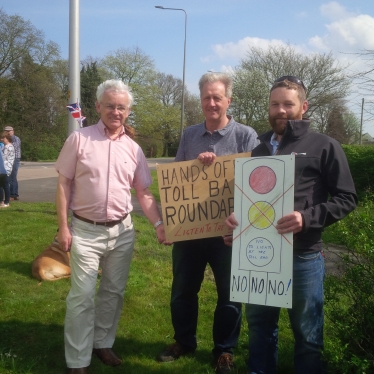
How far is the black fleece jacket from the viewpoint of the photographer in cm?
254

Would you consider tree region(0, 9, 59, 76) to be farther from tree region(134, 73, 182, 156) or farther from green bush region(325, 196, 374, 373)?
green bush region(325, 196, 374, 373)

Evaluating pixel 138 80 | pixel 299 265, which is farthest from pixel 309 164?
pixel 138 80

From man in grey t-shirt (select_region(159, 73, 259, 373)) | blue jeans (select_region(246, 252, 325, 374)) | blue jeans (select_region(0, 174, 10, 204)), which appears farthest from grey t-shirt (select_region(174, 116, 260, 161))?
blue jeans (select_region(0, 174, 10, 204))

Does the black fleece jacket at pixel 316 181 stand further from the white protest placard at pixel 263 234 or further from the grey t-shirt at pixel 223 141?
the grey t-shirt at pixel 223 141

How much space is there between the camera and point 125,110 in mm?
3484

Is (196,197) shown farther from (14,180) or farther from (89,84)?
(89,84)

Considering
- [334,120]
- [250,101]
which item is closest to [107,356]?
[250,101]

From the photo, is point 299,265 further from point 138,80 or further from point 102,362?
A: point 138,80

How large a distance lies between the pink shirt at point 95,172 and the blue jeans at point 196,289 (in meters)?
0.62

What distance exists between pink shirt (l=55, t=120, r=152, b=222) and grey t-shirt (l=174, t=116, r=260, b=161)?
54 cm

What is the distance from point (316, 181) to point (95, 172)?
1.57 metres

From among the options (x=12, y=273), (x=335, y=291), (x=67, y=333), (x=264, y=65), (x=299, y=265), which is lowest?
(x=12, y=273)

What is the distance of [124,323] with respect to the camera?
4430mm

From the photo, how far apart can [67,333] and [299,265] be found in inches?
70.1
